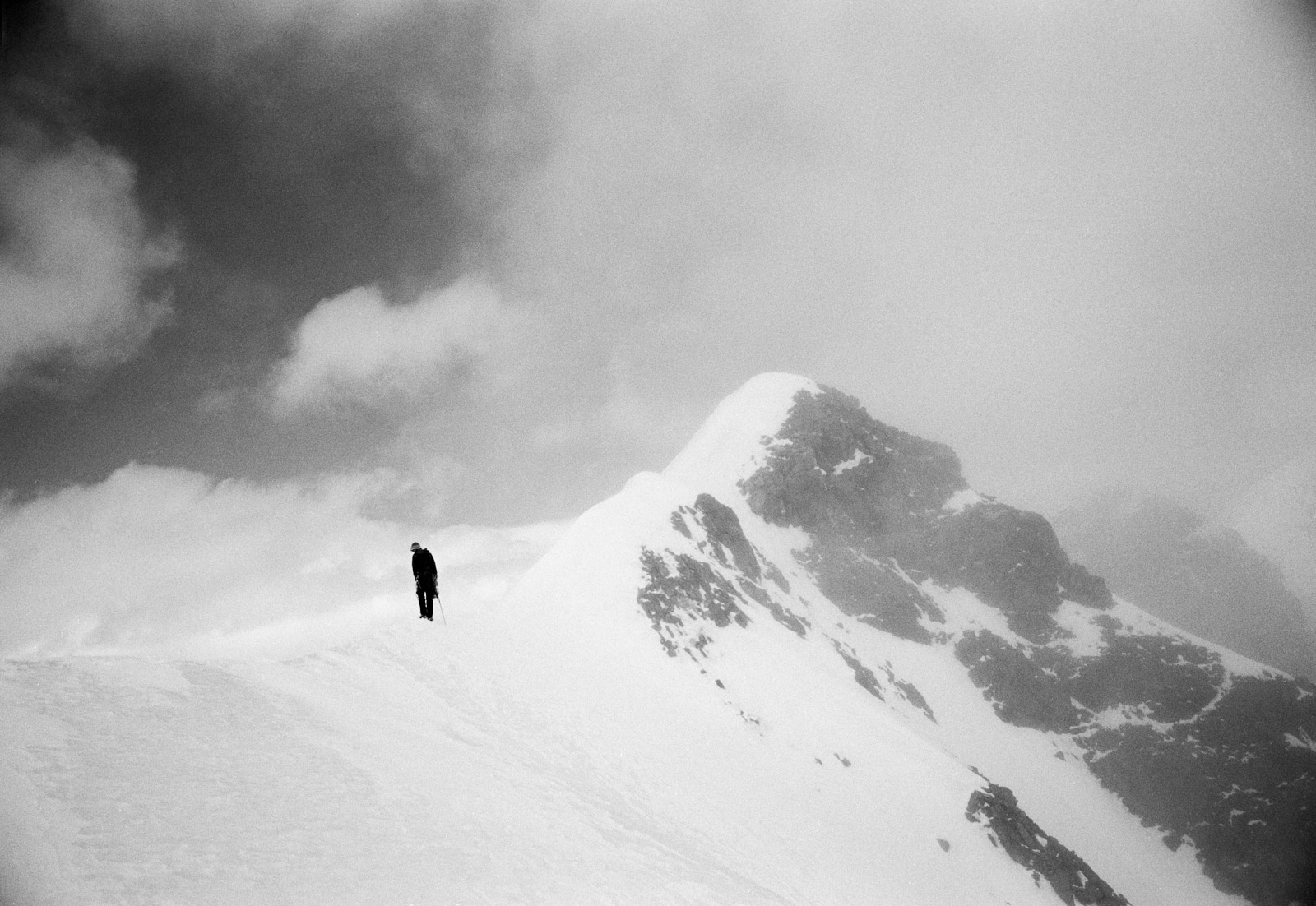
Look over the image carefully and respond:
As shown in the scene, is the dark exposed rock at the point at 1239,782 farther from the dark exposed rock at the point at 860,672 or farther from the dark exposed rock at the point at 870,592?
the dark exposed rock at the point at 860,672

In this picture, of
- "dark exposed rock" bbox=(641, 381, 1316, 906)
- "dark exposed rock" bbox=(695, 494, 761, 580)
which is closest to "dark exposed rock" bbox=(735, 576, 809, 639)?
"dark exposed rock" bbox=(641, 381, 1316, 906)

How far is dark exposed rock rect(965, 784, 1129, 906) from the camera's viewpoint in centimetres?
3450

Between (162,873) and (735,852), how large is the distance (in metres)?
18.7

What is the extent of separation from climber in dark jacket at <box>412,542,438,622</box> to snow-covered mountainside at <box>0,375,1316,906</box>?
2.92m

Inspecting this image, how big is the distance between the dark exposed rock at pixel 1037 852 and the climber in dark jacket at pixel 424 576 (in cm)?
3642

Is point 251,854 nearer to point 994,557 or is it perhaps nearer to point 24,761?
point 24,761

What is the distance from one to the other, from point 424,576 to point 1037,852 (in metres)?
42.9

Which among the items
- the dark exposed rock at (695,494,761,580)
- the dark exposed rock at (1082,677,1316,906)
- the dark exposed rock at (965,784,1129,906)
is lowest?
the dark exposed rock at (1082,677,1316,906)

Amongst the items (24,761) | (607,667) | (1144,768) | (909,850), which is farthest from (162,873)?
(1144,768)

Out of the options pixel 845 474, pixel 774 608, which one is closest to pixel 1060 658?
pixel 845 474

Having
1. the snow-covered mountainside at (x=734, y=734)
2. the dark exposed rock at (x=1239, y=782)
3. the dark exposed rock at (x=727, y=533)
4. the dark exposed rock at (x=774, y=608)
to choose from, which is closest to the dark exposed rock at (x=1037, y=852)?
the snow-covered mountainside at (x=734, y=734)

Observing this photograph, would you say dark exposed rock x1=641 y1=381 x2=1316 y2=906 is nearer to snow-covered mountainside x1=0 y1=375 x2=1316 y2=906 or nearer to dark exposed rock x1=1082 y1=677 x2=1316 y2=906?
dark exposed rock x1=1082 y1=677 x2=1316 y2=906

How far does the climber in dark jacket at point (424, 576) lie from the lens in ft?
65.3

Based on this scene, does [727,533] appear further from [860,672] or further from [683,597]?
[860,672]
